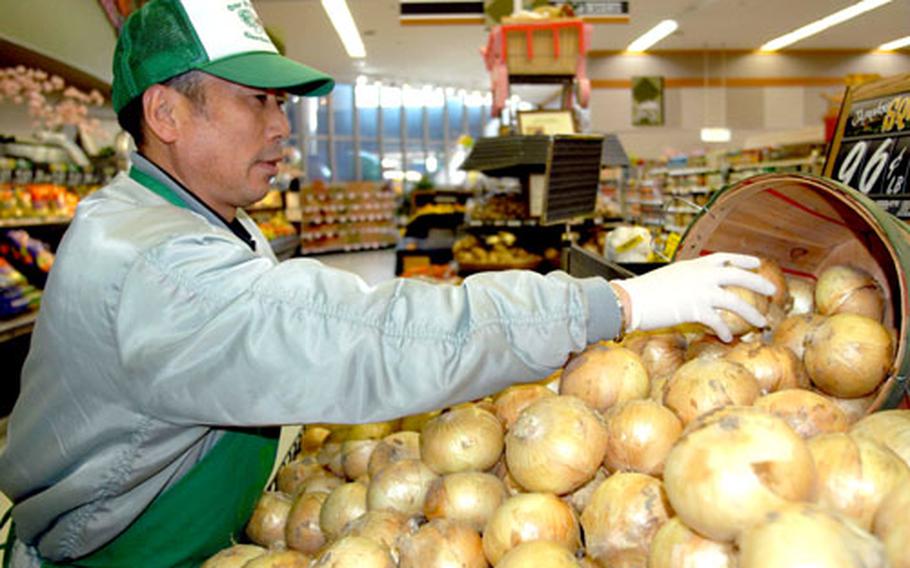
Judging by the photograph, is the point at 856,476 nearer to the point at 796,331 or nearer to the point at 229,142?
the point at 796,331

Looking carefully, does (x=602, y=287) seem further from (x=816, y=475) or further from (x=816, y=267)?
(x=816, y=267)

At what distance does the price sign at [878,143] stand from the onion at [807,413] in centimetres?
122

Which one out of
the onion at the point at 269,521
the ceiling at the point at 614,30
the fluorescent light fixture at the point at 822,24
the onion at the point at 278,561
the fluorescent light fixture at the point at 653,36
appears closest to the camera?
the onion at the point at 278,561

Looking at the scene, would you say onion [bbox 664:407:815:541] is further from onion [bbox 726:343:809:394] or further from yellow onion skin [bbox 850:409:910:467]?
onion [bbox 726:343:809:394]

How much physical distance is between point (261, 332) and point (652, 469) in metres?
0.71

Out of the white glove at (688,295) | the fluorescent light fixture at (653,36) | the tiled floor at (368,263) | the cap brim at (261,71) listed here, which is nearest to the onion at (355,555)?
the white glove at (688,295)

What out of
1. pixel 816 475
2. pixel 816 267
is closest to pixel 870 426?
pixel 816 475

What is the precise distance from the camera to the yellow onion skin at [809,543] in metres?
0.74

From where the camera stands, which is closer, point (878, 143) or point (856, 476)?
point (856, 476)

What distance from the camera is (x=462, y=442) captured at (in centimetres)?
137

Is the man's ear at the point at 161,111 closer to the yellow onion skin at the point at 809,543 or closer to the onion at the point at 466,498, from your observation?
the onion at the point at 466,498

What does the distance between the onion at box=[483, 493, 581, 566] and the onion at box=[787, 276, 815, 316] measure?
0.85 meters

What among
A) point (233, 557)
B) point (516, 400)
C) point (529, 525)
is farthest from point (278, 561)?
point (516, 400)

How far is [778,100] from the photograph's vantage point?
16.9 m
